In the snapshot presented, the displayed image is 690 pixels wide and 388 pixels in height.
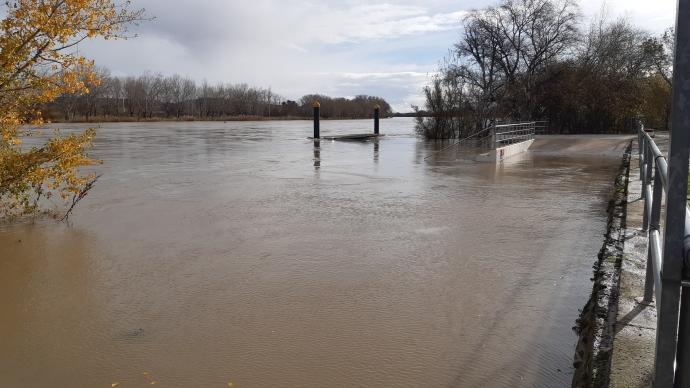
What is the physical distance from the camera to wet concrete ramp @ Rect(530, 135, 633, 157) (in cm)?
2044

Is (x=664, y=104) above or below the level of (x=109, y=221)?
above

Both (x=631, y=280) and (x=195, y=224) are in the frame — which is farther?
(x=195, y=224)

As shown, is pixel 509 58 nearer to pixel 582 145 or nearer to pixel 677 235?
pixel 582 145

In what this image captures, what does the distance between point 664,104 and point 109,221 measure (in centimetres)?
3560

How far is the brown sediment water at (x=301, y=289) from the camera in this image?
3.74 m

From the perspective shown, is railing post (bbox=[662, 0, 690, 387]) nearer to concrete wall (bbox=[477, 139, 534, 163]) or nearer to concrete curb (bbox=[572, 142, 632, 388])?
concrete curb (bbox=[572, 142, 632, 388])

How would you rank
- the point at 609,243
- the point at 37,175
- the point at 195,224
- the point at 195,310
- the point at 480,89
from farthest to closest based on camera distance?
the point at 480,89 → the point at 195,224 → the point at 37,175 → the point at 609,243 → the point at 195,310

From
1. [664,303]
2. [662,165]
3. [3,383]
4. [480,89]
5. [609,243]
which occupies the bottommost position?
[3,383]

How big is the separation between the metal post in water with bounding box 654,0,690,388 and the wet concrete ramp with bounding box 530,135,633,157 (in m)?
18.7

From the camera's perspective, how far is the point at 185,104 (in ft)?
348

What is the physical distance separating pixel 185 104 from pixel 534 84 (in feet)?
281

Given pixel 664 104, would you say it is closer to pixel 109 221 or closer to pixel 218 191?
pixel 218 191

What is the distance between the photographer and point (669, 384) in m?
2.12

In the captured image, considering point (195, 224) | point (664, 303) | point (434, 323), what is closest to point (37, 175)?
point (195, 224)
